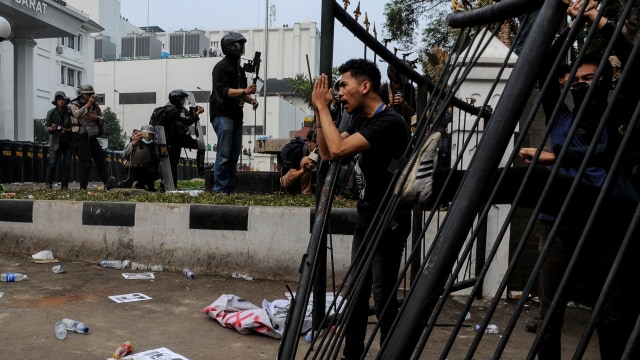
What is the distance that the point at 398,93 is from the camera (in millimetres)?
4266

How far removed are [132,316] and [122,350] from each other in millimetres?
715

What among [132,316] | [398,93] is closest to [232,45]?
[398,93]

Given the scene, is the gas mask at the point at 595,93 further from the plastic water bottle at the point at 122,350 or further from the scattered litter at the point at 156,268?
the scattered litter at the point at 156,268

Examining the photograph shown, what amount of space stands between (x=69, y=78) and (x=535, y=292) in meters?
47.3

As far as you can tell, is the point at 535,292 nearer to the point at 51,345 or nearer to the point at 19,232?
the point at 51,345

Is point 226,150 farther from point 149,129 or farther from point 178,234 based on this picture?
point 149,129

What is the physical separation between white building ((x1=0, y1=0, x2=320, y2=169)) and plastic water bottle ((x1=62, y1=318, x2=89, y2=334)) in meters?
17.4

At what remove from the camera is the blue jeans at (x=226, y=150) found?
247 inches

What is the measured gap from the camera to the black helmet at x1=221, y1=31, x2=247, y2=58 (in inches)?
250

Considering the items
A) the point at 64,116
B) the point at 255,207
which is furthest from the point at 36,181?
the point at 255,207

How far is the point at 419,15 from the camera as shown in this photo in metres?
20.3

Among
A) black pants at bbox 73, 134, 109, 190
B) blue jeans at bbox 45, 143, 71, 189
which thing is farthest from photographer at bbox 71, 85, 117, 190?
blue jeans at bbox 45, 143, 71, 189

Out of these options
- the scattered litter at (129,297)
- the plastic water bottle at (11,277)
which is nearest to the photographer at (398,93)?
the scattered litter at (129,297)

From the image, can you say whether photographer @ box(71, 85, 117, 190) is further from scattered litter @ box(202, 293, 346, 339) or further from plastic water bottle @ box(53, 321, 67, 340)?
plastic water bottle @ box(53, 321, 67, 340)
